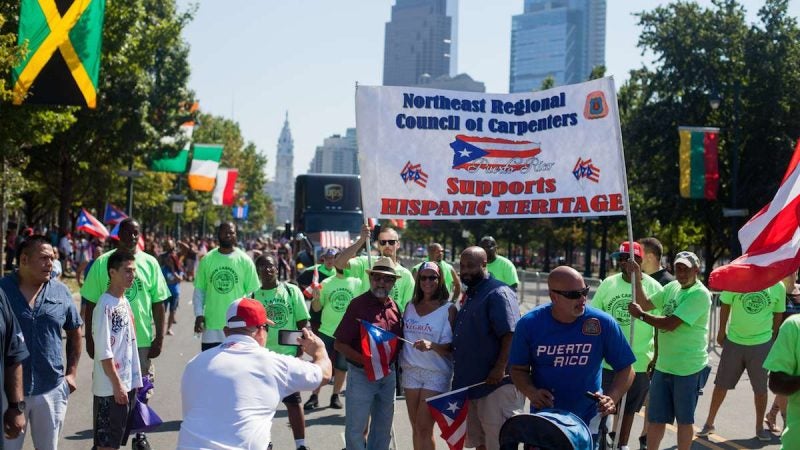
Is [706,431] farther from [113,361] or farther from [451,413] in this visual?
[113,361]

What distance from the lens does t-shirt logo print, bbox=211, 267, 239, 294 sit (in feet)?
32.3

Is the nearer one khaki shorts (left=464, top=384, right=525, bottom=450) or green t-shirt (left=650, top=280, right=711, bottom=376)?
khaki shorts (left=464, top=384, right=525, bottom=450)

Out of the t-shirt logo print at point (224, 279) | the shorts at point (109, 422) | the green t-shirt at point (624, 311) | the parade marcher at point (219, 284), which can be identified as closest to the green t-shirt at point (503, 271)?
the parade marcher at point (219, 284)

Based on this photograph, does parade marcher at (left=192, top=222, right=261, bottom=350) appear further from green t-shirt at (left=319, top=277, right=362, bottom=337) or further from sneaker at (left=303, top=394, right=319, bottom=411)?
sneaker at (left=303, top=394, right=319, bottom=411)

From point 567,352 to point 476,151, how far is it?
2.68 metres

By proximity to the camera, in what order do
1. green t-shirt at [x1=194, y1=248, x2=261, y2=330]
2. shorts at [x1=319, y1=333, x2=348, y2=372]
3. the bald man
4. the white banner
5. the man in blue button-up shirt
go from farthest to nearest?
shorts at [x1=319, y1=333, x2=348, y2=372], green t-shirt at [x1=194, y1=248, x2=261, y2=330], the white banner, the man in blue button-up shirt, the bald man

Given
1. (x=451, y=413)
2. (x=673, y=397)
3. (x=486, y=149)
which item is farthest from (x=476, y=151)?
(x=673, y=397)

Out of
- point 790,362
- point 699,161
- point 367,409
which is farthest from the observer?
point 699,161

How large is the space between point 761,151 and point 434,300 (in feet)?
121

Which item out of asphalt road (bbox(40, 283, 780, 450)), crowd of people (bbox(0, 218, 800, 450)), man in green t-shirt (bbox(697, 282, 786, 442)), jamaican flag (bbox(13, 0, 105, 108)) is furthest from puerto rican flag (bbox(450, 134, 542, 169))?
jamaican flag (bbox(13, 0, 105, 108))

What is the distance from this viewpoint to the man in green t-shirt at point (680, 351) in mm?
8180

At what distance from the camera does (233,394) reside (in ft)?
15.3

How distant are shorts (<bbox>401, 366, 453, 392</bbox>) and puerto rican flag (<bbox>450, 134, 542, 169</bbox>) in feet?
5.81

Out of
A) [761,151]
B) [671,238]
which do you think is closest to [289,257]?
[761,151]
